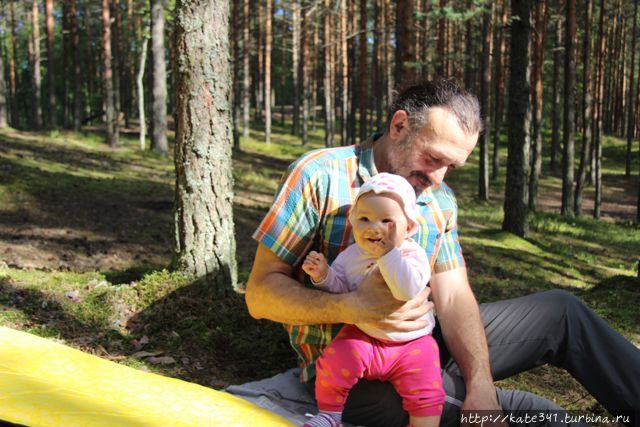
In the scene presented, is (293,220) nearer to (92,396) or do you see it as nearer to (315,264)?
(315,264)

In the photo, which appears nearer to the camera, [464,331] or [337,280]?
[337,280]

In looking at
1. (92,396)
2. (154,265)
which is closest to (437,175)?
(92,396)

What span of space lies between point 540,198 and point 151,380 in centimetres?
2494

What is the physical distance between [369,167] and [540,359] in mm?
1195

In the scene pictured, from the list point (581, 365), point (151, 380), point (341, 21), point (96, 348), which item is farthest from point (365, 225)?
point (341, 21)

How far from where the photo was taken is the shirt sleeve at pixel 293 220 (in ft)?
8.52

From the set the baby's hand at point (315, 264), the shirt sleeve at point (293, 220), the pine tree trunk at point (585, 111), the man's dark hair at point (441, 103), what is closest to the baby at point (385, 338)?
the baby's hand at point (315, 264)

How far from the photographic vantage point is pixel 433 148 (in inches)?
102

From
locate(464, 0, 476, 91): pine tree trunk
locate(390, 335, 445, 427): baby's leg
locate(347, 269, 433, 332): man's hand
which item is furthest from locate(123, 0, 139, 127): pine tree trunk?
locate(390, 335, 445, 427): baby's leg

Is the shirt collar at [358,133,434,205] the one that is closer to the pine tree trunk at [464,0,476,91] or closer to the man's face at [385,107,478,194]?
the man's face at [385,107,478,194]

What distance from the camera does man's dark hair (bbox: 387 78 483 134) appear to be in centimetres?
259

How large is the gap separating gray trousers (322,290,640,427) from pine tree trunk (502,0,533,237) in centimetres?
1077

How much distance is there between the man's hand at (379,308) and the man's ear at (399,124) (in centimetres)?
62

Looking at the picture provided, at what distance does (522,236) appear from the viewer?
13594 mm
